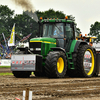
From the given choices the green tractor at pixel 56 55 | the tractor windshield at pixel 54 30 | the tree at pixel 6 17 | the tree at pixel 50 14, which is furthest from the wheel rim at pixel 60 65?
the tree at pixel 50 14

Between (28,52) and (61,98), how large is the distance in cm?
729

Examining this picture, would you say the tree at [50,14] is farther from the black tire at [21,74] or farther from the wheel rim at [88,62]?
the black tire at [21,74]

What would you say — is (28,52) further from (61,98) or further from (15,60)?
(61,98)

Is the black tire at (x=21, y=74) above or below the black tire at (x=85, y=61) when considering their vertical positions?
below

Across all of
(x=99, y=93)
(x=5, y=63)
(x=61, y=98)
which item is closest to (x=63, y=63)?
(x=99, y=93)

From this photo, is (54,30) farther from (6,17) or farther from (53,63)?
(6,17)

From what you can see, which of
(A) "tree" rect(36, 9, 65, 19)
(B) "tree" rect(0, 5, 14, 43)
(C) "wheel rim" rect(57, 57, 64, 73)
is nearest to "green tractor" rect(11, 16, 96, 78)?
(C) "wheel rim" rect(57, 57, 64, 73)

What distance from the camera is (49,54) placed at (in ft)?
44.4

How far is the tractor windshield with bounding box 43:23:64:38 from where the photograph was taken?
49.3 ft

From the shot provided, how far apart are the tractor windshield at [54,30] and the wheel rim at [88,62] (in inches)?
70.7

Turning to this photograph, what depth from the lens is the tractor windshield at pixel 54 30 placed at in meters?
15.0

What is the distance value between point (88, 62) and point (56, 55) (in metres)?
2.93

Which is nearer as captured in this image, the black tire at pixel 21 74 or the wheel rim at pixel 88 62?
the black tire at pixel 21 74

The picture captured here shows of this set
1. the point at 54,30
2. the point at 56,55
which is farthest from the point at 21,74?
the point at 54,30
